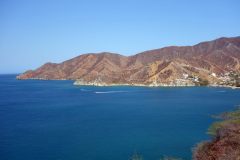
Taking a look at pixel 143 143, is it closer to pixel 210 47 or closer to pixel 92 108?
pixel 92 108

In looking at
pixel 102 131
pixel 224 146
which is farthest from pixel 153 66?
pixel 224 146

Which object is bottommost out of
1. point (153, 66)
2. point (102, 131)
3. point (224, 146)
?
point (102, 131)

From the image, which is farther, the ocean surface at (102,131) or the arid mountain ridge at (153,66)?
the arid mountain ridge at (153,66)

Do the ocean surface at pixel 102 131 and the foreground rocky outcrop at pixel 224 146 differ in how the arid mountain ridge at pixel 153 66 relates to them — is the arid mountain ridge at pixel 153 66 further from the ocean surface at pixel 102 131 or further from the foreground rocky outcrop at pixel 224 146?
the foreground rocky outcrop at pixel 224 146

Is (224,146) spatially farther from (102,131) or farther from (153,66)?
(153,66)

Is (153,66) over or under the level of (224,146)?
over

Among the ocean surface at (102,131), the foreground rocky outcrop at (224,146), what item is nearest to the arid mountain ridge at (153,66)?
the ocean surface at (102,131)

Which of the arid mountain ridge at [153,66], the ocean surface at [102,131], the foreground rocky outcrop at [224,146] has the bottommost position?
the ocean surface at [102,131]

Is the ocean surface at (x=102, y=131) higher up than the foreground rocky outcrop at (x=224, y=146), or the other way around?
the foreground rocky outcrop at (x=224, y=146)

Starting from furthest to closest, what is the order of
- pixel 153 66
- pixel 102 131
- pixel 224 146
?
pixel 153 66
pixel 102 131
pixel 224 146

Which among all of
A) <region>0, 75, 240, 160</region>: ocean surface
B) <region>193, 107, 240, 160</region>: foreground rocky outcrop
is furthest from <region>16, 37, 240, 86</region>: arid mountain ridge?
<region>193, 107, 240, 160</region>: foreground rocky outcrop
